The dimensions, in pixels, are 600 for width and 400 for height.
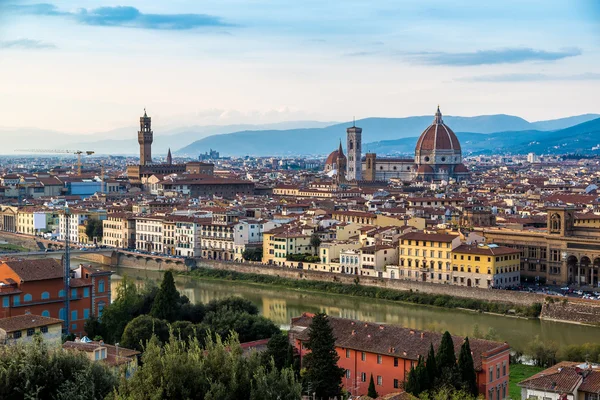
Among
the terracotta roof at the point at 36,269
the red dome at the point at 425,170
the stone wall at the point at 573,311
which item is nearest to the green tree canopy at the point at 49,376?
the terracotta roof at the point at 36,269

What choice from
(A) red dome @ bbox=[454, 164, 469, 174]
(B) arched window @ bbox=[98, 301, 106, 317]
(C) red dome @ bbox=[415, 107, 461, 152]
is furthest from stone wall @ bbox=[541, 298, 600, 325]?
(A) red dome @ bbox=[454, 164, 469, 174]

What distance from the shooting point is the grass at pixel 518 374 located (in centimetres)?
1533

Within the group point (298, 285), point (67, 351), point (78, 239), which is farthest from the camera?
point (78, 239)

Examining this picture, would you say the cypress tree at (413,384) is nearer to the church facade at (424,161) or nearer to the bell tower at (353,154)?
the church facade at (424,161)

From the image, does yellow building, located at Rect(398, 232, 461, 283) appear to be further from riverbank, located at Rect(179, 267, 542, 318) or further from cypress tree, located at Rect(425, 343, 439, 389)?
cypress tree, located at Rect(425, 343, 439, 389)

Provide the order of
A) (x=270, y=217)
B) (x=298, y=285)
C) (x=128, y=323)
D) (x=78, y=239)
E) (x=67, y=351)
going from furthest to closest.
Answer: (x=78, y=239) → (x=270, y=217) → (x=298, y=285) → (x=128, y=323) → (x=67, y=351)

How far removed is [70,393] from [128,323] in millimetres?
7792

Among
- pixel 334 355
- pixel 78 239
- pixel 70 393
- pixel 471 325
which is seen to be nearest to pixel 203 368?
pixel 70 393

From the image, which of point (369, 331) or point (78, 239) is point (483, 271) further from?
point (78, 239)

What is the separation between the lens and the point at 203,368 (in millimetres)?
10047

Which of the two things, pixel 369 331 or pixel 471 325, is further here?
pixel 471 325

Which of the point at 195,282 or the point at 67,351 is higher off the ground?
the point at 67,351

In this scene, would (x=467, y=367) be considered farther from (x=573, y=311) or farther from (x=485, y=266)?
(x=485, y=266)

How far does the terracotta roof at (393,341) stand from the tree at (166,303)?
359 cm
